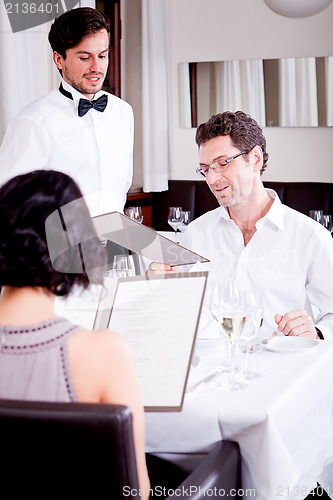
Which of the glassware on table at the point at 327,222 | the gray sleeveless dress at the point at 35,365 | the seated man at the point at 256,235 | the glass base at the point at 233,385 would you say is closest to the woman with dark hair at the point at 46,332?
the gray sleeveless dress at the point at 35,365

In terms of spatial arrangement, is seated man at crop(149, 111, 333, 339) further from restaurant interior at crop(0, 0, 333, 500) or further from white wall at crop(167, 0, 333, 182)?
white wall at crop(167, 0, 333, 182)

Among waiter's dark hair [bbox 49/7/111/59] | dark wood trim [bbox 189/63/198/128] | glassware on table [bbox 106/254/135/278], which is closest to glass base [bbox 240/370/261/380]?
glassware on table [bbox 106/254/135/278]

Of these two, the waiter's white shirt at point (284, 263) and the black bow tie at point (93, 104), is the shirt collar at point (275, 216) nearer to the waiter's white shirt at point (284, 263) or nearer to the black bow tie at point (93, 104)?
the waiter's white shirt at point (284, 263)

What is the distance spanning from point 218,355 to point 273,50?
175 inches

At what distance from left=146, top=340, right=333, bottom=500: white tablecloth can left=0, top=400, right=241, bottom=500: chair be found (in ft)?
1.26

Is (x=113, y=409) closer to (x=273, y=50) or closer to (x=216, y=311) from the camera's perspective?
(x=216, y=311)

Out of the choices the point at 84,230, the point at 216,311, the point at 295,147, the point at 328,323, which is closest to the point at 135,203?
the point at 295,147

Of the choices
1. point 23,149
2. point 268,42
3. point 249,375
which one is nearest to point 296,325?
point 249,375

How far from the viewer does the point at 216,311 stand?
152cm

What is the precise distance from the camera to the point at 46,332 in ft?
3.45

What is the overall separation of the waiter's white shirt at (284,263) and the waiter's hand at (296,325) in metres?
0.24

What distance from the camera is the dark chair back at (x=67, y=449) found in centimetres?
92

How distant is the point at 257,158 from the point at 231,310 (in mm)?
948

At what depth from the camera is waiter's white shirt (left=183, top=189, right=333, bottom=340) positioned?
2094mm
